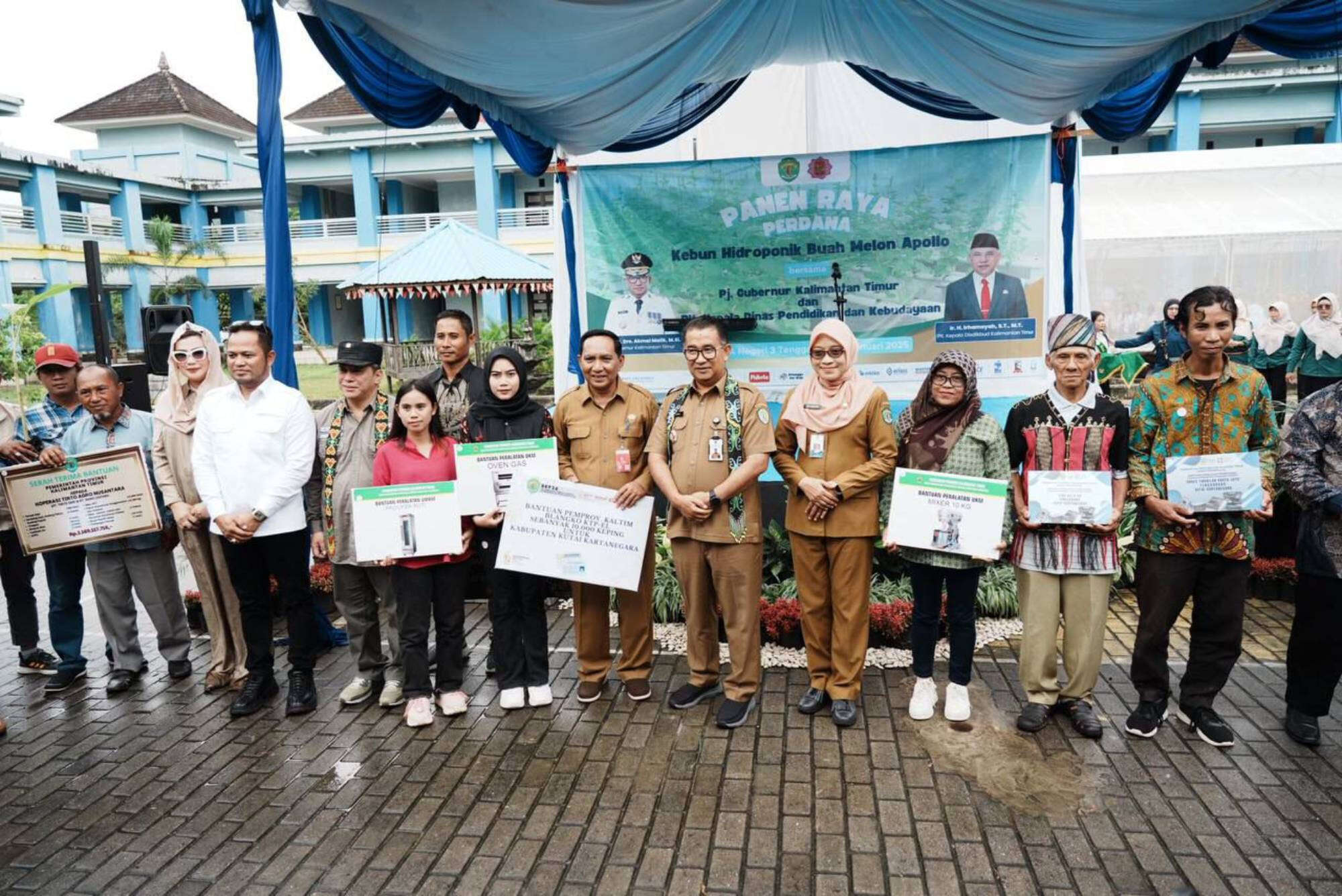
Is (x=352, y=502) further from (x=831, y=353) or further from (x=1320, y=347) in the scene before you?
(x=1320, y=347)

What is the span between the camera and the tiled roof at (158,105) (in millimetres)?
35281

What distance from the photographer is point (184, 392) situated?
15.5 feet

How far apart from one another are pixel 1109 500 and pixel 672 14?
3116 millimetres

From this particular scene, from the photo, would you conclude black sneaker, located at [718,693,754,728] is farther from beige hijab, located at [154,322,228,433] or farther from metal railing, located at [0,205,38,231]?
metal railing, located at [0,205,38,231]

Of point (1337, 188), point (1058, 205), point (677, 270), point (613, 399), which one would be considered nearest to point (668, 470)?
point (613, 399)

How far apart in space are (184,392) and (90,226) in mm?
31017

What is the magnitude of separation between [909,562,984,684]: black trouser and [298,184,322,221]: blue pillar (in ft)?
113

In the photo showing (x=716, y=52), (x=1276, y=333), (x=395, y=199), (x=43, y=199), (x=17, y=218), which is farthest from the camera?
(x=395, y=199)

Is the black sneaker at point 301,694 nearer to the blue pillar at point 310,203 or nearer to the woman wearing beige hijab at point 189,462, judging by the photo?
the woman wearing beige hijab at point 189,462

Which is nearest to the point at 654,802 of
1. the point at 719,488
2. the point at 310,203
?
the point at 719,488

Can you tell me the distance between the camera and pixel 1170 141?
23516 millimetres

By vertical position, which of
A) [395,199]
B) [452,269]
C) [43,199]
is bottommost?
[452,269]

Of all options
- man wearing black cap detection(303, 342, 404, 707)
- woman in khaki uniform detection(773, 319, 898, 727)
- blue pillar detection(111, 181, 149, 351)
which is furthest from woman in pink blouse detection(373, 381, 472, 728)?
blue pillar detection(111, 181, 149, 351)

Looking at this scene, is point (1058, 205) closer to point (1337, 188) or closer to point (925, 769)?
point (925, 769)
